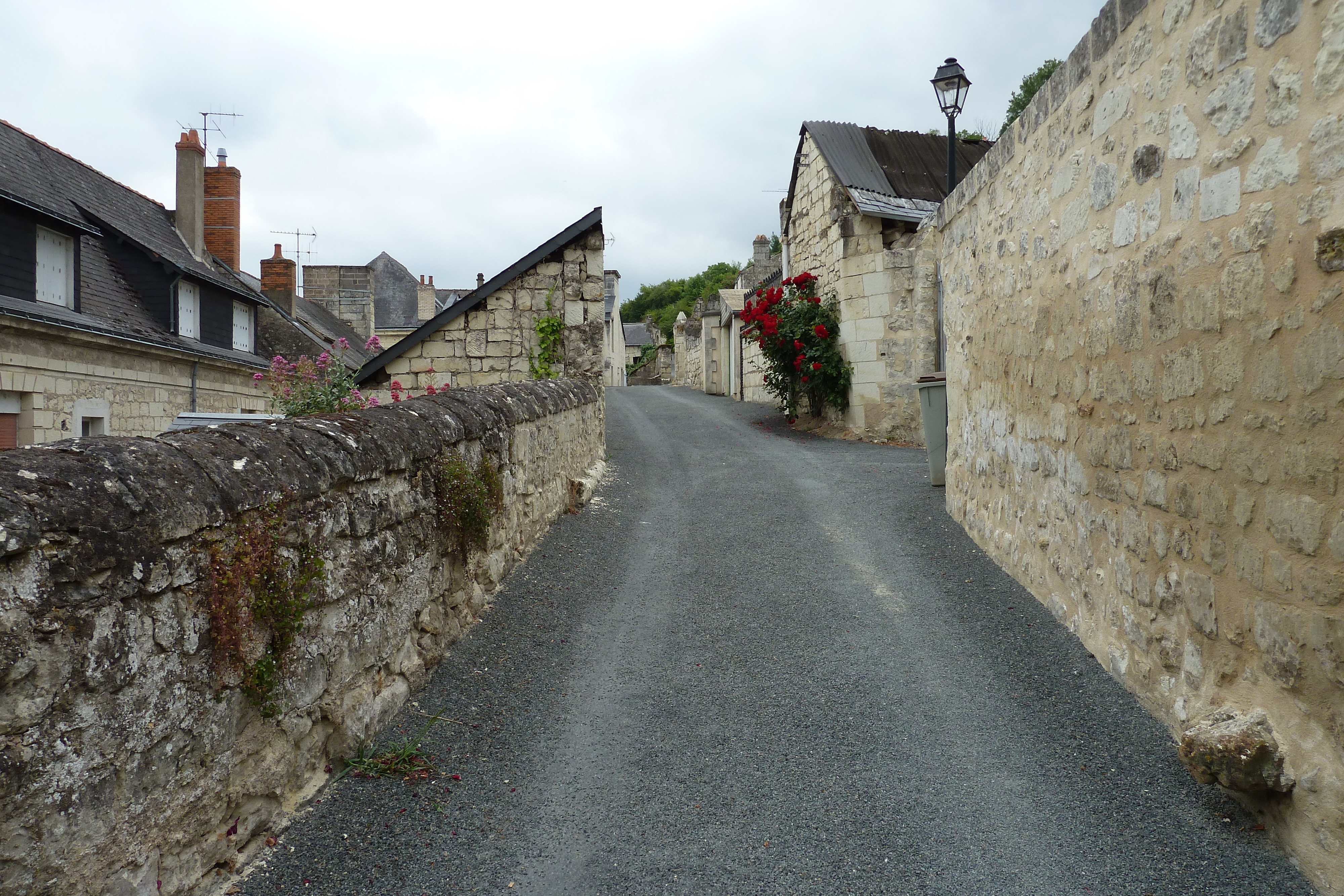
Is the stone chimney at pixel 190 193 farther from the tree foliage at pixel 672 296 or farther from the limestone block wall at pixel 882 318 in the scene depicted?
the tree foliage at pixel 672 296

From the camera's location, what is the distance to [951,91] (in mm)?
10312

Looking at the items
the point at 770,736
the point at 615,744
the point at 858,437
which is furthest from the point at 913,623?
the point at 858,437

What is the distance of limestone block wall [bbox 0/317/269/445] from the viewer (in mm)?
11500

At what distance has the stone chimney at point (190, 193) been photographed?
752 inches

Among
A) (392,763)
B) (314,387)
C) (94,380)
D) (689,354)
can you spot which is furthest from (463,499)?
(689,354)

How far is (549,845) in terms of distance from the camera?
115 inches

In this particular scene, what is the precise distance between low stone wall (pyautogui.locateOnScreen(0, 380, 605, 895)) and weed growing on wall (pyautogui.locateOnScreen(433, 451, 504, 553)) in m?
0.44

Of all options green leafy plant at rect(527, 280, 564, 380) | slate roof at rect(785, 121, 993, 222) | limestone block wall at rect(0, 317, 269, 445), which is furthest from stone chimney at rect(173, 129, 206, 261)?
slate roof at rect(785, 121, 993, 222)

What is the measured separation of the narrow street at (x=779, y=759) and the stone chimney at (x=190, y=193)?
683 inches

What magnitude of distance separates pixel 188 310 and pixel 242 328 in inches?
96.3

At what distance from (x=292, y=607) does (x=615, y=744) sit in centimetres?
153

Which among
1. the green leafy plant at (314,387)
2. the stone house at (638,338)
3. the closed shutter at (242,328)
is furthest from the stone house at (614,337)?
the green leafy plant at (314,387)

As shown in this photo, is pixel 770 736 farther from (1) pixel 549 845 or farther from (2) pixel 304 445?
(2) pixel 304 445

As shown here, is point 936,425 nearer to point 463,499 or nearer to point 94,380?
point 463,499
